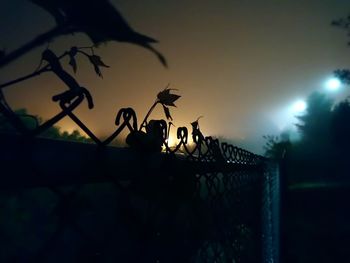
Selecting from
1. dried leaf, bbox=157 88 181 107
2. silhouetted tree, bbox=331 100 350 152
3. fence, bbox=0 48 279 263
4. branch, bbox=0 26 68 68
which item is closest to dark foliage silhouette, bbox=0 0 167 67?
branch, bbox=0 26 68 68

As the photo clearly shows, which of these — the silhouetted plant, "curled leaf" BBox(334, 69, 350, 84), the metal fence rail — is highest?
"curled leaf" BBox(334, 69, 350, 84)

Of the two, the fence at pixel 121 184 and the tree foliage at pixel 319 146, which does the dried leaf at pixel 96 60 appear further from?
the tree foliage at pixel 319 146

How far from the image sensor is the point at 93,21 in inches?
26.4

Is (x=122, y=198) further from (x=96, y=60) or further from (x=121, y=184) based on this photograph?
(x=96, y=60)

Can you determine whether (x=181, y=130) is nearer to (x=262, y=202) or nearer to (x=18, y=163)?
(x=18, y=163)

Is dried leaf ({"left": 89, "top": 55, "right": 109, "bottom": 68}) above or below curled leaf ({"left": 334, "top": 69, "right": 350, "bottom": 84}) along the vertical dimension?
below

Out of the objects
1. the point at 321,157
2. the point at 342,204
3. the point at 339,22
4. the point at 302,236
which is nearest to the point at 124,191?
the point at 302,236

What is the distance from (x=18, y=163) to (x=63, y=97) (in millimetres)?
141

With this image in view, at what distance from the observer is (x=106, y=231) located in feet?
2.37

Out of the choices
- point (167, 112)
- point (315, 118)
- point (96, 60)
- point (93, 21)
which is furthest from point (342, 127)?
point (93, 21)

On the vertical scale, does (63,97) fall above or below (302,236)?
above

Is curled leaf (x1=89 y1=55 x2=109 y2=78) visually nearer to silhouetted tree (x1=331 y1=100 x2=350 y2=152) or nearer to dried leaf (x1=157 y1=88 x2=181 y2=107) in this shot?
dried leaf (x1=157 y1=88 x2=181 y2=107)

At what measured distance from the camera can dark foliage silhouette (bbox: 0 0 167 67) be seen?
0.64 metres

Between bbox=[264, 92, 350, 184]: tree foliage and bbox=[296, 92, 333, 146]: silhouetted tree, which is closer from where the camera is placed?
bbox=[264, 92, 350, 184]: tree foliage
